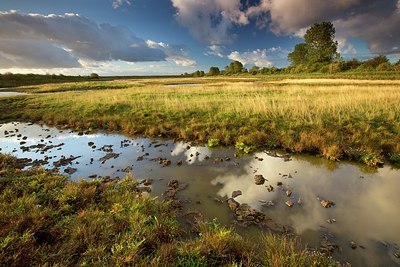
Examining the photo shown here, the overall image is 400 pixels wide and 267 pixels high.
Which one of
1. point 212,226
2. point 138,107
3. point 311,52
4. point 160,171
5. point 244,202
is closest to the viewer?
point 212,226

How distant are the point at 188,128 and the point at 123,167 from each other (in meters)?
5.11

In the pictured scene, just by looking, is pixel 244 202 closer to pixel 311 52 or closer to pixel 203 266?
pixel 203 266

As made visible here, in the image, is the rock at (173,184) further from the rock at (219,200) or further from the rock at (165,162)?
the rock at (165,162)

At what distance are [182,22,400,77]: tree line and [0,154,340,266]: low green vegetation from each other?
69.8m

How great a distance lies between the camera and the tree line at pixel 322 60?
63688 millimetres

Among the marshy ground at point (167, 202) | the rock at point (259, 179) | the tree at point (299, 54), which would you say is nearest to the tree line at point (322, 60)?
the tree at point (299, 54)

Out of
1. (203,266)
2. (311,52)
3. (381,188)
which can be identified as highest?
(311,52)

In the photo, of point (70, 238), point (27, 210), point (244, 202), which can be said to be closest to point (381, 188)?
point (244, 202)

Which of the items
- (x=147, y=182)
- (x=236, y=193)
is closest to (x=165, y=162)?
(x=147, y=182)

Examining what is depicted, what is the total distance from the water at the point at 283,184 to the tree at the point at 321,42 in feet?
290

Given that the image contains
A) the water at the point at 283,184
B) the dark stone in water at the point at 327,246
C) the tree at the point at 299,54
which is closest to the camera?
the dark stone in water at the point at 327,246

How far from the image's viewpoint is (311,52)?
297ft

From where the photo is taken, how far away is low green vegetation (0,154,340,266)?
394 cm

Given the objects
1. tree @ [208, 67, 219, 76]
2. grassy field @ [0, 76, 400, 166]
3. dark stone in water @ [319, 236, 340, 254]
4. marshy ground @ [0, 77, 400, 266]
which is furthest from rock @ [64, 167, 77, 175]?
tree @ [208, 67, 219, 76]
